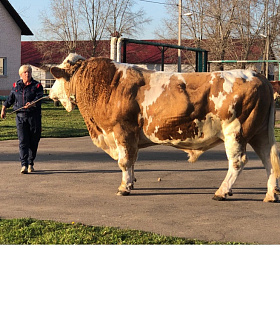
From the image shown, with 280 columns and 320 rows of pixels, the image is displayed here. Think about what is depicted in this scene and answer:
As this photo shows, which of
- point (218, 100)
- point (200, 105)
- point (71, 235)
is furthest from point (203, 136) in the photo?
point (71, 235)

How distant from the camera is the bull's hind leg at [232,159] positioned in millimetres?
8320

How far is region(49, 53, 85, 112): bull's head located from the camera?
9.09 metres

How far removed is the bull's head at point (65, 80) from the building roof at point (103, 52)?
141 feet

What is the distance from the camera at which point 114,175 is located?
34.0ft

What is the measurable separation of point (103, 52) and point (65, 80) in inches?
2041

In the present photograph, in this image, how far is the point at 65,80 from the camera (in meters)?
9.16

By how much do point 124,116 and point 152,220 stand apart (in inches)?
75.4

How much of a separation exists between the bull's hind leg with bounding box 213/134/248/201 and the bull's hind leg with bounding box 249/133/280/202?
1.28ft

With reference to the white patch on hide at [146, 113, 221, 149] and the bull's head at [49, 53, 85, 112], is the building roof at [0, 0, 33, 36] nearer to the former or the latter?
the bull's head at [49, 53, 85, 112]

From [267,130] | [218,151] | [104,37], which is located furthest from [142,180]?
[104,37]

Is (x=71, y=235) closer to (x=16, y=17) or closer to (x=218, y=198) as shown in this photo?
(x=218, y=198)

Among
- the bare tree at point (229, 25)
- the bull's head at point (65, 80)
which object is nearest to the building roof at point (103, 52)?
the bare tree at point (229, 25)

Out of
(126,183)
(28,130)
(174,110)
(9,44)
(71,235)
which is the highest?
(9,44)

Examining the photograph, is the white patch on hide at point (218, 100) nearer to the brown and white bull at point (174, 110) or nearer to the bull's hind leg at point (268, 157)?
the brown and white bull at point (174, 110)
